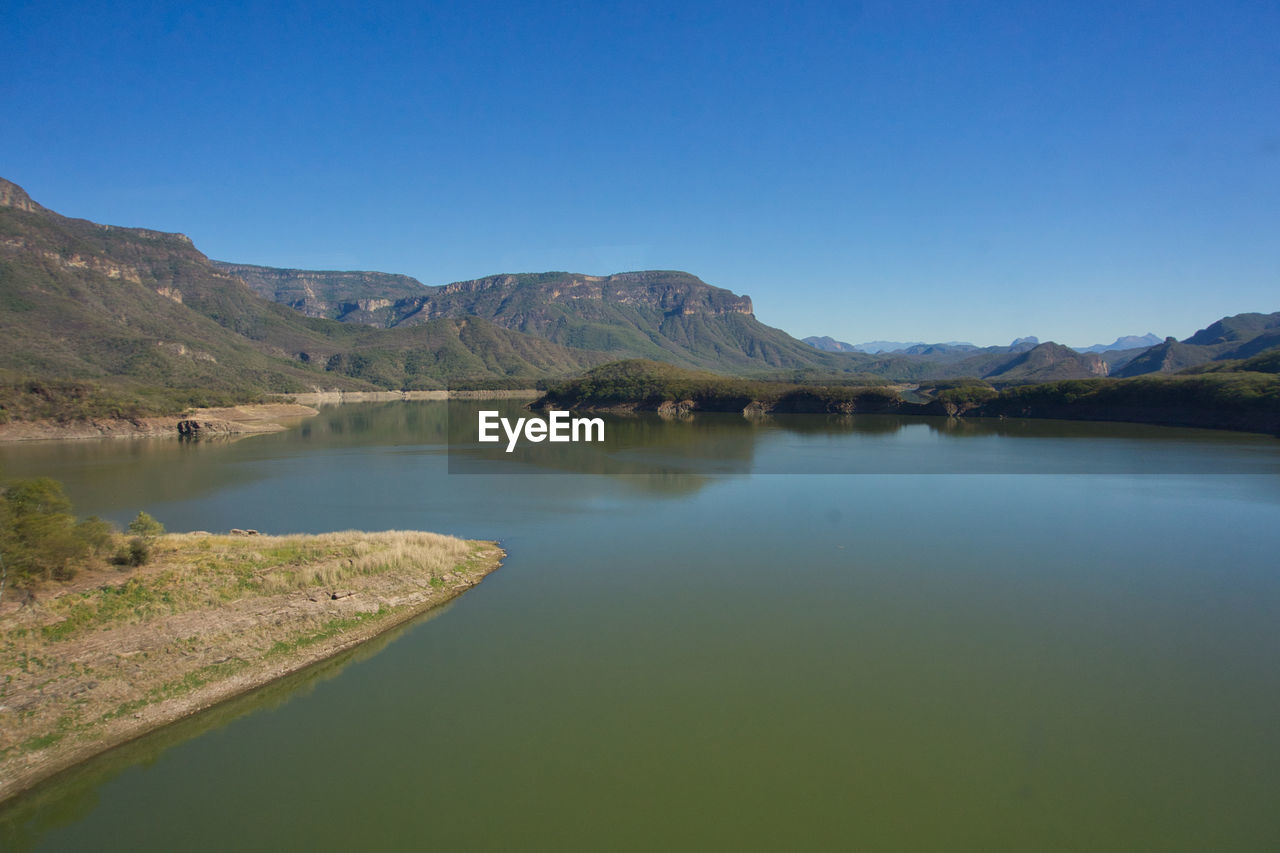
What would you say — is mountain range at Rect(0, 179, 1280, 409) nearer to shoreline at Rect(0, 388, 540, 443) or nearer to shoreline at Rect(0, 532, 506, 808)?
shoreline at Rect(0, 388, 540, 443)

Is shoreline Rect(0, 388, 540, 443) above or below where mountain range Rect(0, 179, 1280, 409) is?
below

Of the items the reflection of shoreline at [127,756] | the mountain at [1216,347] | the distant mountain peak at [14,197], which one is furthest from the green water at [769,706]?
the distant mountain peak at [14,197]

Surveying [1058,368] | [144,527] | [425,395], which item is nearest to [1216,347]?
[1058,368]

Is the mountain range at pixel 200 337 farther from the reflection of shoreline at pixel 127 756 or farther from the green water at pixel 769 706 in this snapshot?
the green water at pixel 769 706

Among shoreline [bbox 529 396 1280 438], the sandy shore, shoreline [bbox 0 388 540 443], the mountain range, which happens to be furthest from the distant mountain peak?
shoreline [bbox 529 396 1280 438]

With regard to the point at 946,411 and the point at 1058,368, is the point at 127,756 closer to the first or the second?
the point at 946,411

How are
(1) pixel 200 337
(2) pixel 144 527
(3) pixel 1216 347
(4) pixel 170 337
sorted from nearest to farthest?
(2) pixel 144 527 < (4) pixel 170 337 < (1) pixel 200 337 < (3) pixel 1216 347

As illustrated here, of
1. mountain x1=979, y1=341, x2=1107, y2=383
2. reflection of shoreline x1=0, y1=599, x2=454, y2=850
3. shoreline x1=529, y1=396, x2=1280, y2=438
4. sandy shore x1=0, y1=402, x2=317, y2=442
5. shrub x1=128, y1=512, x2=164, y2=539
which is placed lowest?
reflection of shoreline x1=0, y1=599, x2=454, y2=850
